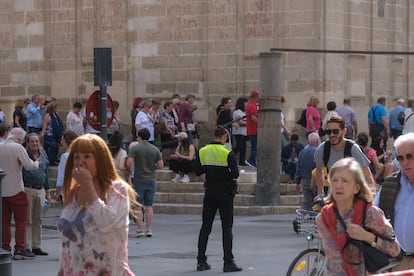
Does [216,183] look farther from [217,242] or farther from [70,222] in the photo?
[70,222]

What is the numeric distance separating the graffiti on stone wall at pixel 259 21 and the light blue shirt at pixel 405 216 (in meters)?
20.7

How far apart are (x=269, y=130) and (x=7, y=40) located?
39.6 ft

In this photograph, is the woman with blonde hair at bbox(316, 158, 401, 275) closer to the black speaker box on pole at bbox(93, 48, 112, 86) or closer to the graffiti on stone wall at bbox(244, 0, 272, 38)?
the black speaker box on pole at bbox(93, 48, 112, 86)

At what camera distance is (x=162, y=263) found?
634 inches

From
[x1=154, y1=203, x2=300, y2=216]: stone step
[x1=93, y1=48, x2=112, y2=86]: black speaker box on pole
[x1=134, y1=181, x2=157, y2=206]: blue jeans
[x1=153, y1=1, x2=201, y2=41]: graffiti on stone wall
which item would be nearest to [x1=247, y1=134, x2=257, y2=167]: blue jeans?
[x1=154, y1=203, x2=300, y2=216]: stone step

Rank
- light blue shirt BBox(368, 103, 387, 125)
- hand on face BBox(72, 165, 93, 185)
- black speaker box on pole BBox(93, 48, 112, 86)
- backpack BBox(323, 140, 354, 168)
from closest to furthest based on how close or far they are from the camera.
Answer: hand on face BBox(72, 165, 93, 185) → backpack BBox(323, 140, 354, 168) → black speaker box on pole BBox(93, 48, 112, 86) → light blue shirt BBox(368, 103, 387, 125)

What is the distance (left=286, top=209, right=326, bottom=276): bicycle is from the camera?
11188mm

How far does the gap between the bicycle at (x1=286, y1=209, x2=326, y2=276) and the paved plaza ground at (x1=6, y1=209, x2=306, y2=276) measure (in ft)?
10.6

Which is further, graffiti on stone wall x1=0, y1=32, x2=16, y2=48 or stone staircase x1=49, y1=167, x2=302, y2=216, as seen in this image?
graffiti on stone wall x1=0, y1=32, x2=16, y2=48

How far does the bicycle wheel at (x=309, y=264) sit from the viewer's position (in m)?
11.4

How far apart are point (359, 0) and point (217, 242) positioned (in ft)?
41.0

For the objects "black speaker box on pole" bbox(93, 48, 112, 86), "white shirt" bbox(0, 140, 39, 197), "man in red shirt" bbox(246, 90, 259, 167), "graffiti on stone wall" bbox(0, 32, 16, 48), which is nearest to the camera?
"white shirt" bbox(0, 140, 39, 197)

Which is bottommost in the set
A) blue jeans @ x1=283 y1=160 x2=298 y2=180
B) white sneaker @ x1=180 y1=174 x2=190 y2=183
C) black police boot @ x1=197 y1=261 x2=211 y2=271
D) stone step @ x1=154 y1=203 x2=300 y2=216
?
stone step @ x1=154 y1=203 x2=300 y2=216

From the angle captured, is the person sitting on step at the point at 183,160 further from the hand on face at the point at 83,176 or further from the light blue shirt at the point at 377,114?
the hand on face at the point at 83,176
